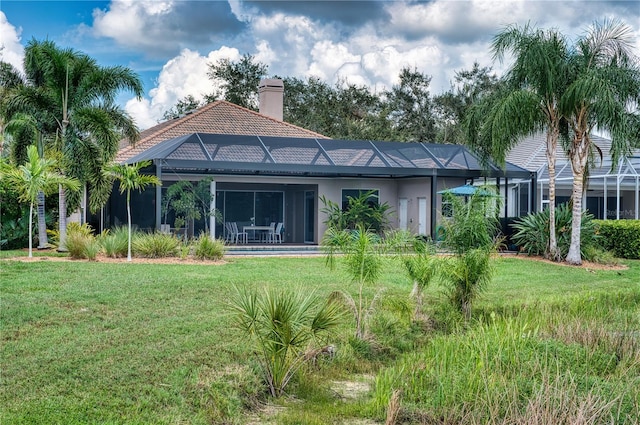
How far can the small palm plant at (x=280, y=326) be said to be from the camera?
23.6 ft

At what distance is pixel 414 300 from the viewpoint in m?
11.3

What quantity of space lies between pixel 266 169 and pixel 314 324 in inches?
544

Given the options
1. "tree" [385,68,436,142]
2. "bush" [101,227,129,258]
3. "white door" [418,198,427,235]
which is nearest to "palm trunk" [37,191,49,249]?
"bush" [101,227,129,258]

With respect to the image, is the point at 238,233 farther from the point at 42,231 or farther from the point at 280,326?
the point at 280,326

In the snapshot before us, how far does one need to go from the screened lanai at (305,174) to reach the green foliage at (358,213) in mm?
585

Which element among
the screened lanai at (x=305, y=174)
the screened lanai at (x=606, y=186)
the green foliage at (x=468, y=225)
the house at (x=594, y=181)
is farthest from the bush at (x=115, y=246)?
the screened lanai at (x=606, y=186)

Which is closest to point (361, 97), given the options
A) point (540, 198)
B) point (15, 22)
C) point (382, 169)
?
point (540, 198)

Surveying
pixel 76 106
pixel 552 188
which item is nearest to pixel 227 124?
pixel 76 106

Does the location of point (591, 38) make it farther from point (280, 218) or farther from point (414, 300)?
point (280, 218)

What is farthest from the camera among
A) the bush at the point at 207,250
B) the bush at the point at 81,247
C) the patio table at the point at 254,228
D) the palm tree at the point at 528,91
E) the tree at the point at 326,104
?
the tree at the point at 326,104

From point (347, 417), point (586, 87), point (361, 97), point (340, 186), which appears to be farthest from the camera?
point (361, 97)

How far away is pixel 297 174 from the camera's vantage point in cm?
2444

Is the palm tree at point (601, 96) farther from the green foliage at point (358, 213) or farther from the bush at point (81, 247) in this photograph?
the bush at point (81, 247)

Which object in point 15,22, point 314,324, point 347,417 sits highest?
point 15,22
